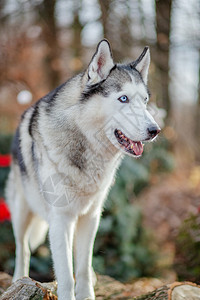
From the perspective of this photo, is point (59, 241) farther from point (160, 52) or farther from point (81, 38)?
point (81, 38)

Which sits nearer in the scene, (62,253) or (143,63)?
(62,253)

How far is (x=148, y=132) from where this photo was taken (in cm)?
245

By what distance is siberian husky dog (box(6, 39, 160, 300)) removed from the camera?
255 cm

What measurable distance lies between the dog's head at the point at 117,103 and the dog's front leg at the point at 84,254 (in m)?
0.82

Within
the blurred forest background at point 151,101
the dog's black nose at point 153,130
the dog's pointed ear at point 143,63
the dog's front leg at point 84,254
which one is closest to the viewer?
the dog's black nose at point 153,130

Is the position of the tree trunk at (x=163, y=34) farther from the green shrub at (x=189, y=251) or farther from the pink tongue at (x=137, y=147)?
the pink tongue at (x=137, y=147)

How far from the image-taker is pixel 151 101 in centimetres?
661

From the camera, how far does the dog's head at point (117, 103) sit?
250cm

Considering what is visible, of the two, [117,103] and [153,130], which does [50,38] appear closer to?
[117,103]

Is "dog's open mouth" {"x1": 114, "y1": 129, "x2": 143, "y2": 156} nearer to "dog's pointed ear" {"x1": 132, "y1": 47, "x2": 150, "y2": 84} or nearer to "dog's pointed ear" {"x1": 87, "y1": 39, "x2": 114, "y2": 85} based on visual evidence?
"dog's pointed ear" {"x1": 87, "y1": 39, "x2": 114, "y2": 85}

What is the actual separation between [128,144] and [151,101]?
421cm

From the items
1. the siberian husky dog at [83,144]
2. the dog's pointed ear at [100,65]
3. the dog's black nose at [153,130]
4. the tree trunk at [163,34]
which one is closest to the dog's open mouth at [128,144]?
the siberian husky dog at [83,144]

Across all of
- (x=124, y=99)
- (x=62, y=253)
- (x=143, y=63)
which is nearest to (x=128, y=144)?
(x=124, y=99)

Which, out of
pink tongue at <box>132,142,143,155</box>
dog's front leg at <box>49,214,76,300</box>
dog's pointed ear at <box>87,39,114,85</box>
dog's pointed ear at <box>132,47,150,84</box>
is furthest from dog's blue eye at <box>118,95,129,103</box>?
dog's front leg at <box>49,214,76,300</box>
